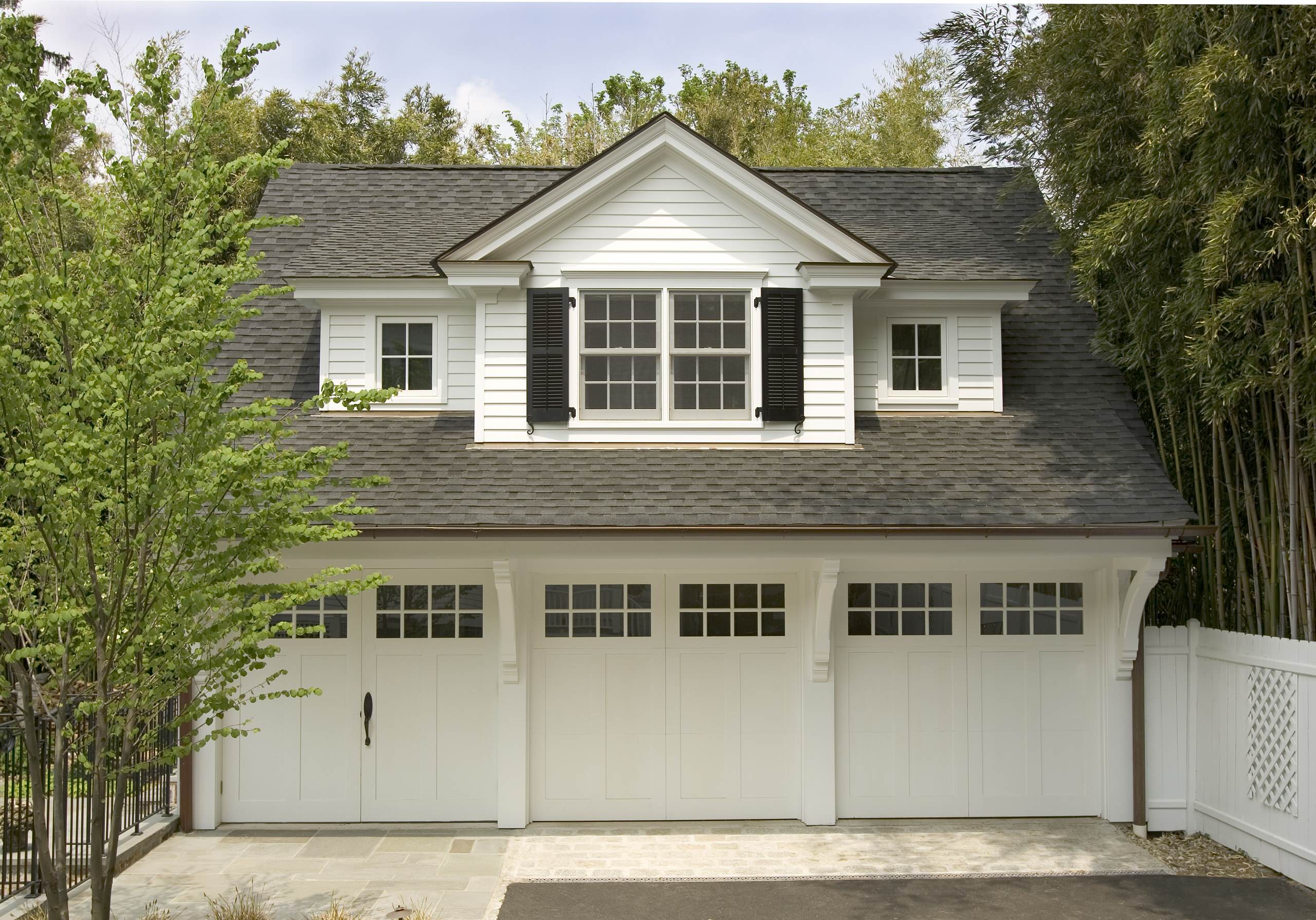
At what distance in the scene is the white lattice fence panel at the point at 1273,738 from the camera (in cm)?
810

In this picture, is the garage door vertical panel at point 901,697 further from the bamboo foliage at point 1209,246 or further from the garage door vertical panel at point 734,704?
the bamboo foliage at point 1209,246

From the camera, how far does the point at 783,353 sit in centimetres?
1016

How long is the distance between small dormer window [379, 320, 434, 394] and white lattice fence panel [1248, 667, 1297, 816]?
24.8 feet

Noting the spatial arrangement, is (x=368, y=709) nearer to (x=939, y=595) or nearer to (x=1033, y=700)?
(x=939, y=595)

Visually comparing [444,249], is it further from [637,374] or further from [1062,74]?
[1062,74]

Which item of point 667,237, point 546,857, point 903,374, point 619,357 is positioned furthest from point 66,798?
point 903,374

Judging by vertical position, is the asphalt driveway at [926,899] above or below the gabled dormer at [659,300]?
below

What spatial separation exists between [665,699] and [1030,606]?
3375 millimetres

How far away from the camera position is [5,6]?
23.5m

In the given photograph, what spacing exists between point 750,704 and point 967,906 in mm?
2584

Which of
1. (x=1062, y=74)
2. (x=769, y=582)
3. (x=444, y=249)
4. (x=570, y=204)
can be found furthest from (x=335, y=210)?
(x=1062, y=74)

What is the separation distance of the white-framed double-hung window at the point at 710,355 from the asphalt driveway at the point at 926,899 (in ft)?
13.8

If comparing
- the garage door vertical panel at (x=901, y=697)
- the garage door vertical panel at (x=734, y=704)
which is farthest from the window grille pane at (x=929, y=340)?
the garage door vertical panel at (x=734, y=704)

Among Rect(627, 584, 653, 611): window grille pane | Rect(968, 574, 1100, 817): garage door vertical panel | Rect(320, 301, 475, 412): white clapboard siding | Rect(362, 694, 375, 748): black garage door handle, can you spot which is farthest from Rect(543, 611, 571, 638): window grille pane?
Rect(968, 574, 1100, 817): garage door vertical panel
